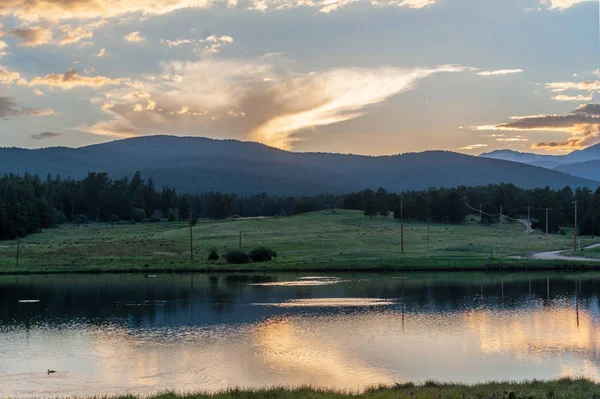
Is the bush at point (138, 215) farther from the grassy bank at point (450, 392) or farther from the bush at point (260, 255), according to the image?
the grassy bank at point (450, 392)

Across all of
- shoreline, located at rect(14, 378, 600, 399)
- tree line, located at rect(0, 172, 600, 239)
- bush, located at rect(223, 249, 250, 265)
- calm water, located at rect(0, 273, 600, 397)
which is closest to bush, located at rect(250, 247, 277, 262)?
bush, located at rect(223, 249, 250, 265)

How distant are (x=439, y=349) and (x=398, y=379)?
6.78 m

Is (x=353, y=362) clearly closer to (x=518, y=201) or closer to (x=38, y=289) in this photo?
(x=38, y=289)

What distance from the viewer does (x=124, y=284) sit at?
66000 mm

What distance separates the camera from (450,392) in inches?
872

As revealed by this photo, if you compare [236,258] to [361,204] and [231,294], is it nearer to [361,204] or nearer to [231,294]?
[231,294]

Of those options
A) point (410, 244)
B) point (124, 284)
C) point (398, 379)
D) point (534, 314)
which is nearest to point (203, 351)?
point (398, 379)

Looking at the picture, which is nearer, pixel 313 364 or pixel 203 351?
pixel 313 364

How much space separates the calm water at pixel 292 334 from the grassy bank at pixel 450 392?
304 cm

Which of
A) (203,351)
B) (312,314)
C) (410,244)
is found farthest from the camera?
(410,244)

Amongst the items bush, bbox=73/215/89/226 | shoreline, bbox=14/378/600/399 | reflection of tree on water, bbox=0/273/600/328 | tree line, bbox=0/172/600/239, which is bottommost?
reflection of tree on water, bbox=0/273/600/328

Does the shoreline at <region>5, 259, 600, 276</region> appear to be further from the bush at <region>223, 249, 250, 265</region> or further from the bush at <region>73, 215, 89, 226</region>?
the bush at <region>73, 215, 89, 226</region>

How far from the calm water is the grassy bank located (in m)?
3.04

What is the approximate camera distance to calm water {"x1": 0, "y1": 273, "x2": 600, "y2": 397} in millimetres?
28297
